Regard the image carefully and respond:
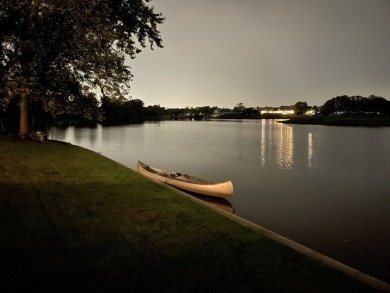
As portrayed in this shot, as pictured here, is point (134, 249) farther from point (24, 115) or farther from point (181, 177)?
point (24, 115)

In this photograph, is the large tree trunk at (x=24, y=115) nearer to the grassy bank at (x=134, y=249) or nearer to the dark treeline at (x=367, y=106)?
the grassy bank at (x=134, y=249)

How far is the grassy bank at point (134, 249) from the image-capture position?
19.1 ft

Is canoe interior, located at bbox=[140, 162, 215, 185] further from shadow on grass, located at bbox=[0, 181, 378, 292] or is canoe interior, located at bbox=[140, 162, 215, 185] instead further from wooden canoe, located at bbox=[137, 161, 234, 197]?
shadow on grass, located at bbox=[0, 181, 378, 292]

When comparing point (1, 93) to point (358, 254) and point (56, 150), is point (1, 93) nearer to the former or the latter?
point (56, 150)

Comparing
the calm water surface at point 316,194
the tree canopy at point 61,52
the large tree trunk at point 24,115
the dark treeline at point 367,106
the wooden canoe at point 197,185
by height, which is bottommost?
the calm water surface at point 316,194

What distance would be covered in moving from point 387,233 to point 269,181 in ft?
37.3

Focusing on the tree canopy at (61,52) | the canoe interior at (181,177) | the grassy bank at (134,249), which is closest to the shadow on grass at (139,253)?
the grassy bank at (134,249)

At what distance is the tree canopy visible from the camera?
1941 cm

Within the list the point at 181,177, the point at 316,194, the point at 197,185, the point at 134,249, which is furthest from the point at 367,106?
the point at 134,249

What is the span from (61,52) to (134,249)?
18233 mm

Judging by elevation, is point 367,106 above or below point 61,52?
above

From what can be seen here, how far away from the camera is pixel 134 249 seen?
7.05 meters

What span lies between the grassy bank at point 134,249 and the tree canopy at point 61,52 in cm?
1131

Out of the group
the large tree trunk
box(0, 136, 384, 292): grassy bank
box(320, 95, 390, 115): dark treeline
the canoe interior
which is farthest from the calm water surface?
box(320, 95, 390, 115): dark treeline
